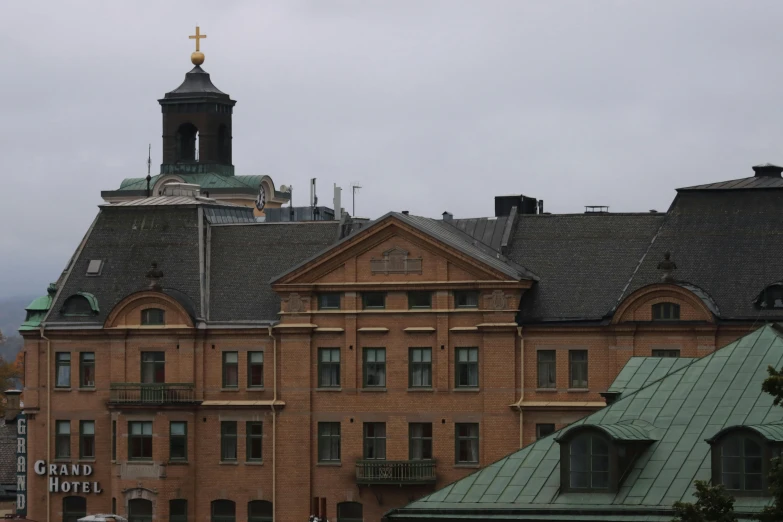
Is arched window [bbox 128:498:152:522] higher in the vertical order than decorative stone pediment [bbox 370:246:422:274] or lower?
lower

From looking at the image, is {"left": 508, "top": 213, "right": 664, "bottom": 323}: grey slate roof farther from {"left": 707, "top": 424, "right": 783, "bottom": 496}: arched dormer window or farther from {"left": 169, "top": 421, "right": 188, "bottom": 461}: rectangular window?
{"left": 707, "top": 424, "right": 783, "bottom": 496}: arched dormer window

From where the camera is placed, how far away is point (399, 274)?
105 metres

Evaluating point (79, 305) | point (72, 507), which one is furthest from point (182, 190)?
point (72, 507)

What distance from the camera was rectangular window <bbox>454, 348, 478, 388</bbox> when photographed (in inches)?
4102

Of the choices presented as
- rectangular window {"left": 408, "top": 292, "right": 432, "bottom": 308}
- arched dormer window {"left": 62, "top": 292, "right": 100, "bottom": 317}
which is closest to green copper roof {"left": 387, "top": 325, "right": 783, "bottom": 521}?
rectangular window {"left": 408, "top": 292, "right": 432, "bottom": 308}

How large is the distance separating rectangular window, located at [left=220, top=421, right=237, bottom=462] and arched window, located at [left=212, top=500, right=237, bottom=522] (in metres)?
1.94

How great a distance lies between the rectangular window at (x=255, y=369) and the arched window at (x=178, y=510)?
6.02m

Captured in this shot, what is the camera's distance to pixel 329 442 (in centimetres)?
10606

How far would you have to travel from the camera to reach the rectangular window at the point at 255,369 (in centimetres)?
10700

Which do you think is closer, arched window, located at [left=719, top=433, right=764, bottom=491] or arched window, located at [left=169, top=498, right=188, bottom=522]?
arched window, located at [left=719, top=433, right=764, bottom=491]

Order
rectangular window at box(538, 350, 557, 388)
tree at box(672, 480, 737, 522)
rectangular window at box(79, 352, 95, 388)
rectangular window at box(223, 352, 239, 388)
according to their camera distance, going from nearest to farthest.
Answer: tree at box(672, 480, 737, 522) < rectangular window at box(538, 350, 557, 388) < rectangular window at box(223, 352, 239, 388) < rectangular window at box(79, 352, 95, 388)

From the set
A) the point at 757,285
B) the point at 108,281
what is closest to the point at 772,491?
the point at 757,285

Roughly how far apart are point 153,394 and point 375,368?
10.2m

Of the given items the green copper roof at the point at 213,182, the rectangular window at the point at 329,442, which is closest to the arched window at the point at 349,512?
the rectangular window at the point at 329,442
